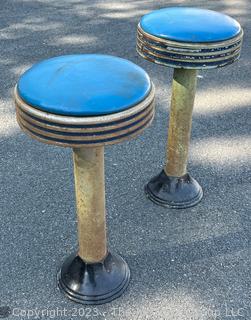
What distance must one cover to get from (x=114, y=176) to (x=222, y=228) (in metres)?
0.73

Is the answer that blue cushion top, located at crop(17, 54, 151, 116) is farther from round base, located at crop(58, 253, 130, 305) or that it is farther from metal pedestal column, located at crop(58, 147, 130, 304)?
round base, located at crop(58, 253, 130, 305)

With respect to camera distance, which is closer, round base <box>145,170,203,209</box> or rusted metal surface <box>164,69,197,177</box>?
rusted metal surface <box>164,69,197,177</box>

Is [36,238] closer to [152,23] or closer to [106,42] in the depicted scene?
[152,23]

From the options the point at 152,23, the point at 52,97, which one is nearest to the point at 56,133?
the point at 52,97

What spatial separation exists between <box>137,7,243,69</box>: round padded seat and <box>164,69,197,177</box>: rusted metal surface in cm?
23

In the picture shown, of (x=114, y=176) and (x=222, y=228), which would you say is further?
(x=114, y=176)

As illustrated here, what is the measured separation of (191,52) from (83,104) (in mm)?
709

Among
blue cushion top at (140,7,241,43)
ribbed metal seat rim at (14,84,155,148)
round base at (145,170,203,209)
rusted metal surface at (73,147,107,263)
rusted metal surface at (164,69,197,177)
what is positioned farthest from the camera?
round base at (145,170,203,209)

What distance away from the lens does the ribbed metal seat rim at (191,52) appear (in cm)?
196

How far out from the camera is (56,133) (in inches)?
58.1

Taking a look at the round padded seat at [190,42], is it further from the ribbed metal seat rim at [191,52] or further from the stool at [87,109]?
the stool at [87,109]

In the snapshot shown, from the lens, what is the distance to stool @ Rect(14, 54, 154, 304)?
1.45 metres

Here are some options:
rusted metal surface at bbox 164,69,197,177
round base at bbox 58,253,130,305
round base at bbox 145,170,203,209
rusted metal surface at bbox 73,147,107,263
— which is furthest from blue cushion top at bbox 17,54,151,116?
round base at bbox 145,170,203,209

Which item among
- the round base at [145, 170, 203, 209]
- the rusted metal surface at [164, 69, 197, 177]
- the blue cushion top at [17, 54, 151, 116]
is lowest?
the round base at [145, 170, 203, 209]
